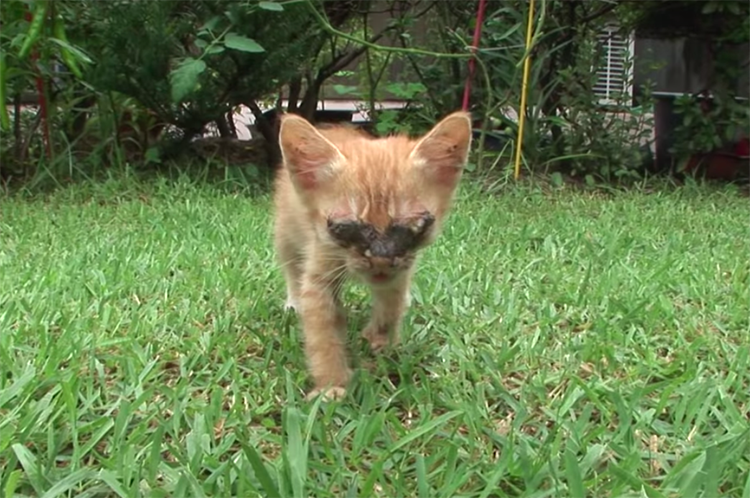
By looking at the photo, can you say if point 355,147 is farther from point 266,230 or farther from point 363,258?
point 266,230

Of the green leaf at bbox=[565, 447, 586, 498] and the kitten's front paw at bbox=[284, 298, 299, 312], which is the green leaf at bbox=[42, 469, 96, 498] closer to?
the green leaf at bbox=[565, 447, 586, 498]

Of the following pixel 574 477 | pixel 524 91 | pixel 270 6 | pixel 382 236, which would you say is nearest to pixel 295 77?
pixel 270 6

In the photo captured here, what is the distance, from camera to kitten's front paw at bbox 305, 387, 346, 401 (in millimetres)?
2092

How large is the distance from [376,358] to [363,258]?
0.49m

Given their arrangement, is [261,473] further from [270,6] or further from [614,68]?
[614,68]

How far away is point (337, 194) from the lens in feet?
6.98

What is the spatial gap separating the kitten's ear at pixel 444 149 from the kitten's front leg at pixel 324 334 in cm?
43

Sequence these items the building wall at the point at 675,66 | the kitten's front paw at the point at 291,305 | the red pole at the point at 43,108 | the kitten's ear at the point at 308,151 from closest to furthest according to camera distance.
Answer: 1. the kitten's ear at the point at 308,151
2. the kitten's front paw at the point at 291,305
3. the red pole at the point at 43,108
4. the building wall at the point at 675,66

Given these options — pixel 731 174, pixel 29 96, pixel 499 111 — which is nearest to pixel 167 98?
pixel 29 96

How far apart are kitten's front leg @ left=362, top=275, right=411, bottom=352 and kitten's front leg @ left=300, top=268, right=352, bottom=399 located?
123 mm

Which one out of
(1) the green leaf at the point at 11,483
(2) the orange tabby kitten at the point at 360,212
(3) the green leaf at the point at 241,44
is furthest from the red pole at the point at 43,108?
(1) the green leaf at the point at 11,483

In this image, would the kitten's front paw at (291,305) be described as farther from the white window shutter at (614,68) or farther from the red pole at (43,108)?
the white window shutter at (614,68)

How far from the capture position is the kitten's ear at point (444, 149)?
2.18m

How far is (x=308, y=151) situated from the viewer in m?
2.19
